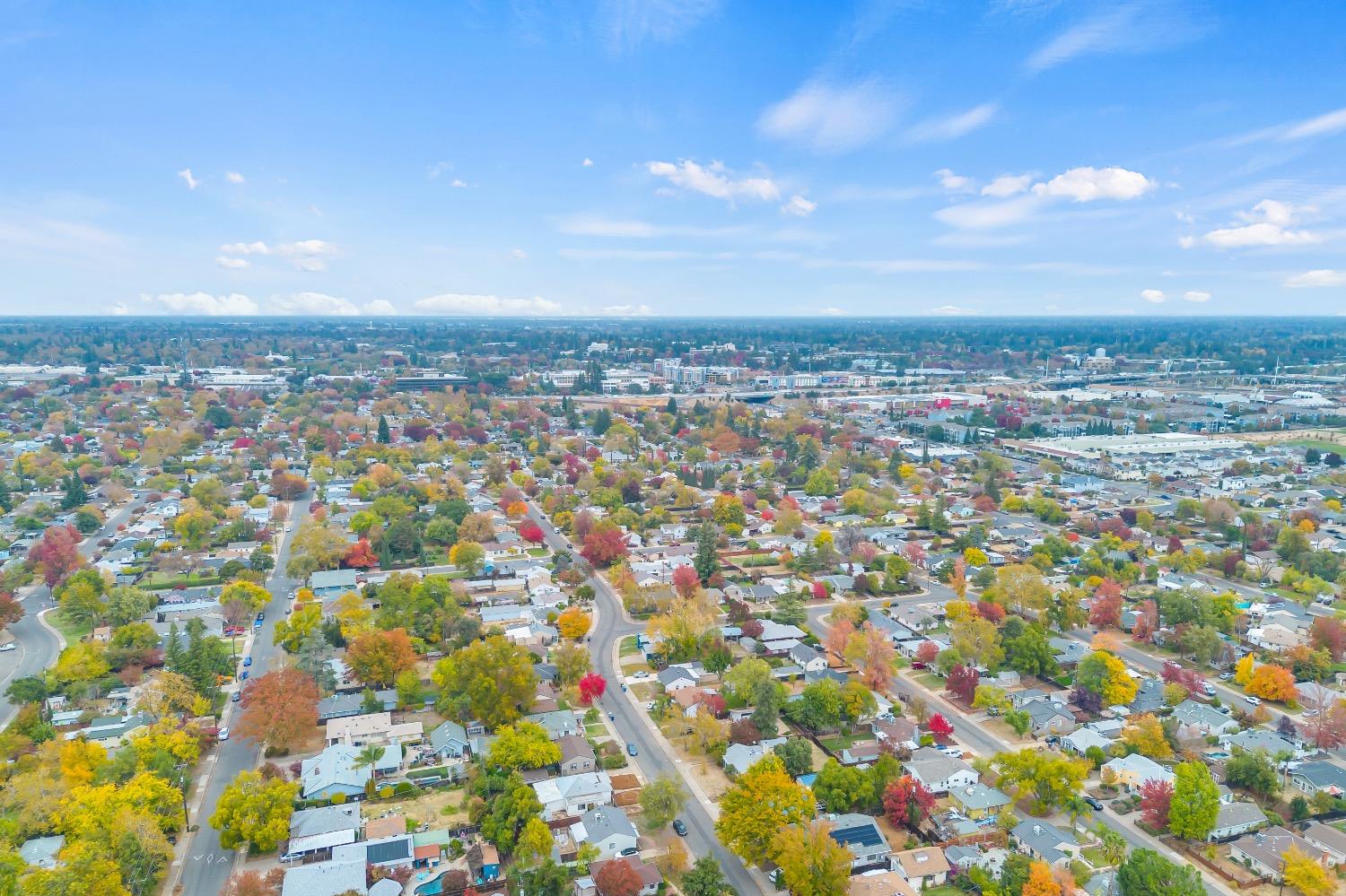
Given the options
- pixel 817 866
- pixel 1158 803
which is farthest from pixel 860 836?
pixel 1158 803

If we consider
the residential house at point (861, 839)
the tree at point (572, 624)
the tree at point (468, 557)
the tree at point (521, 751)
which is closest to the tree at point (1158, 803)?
the residential house at point (861, 839)

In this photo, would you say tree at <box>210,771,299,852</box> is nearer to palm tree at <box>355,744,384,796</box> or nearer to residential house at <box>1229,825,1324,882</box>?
palm tree at <box>355,744,384,796</box>

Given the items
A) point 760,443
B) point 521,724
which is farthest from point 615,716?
point 760,443

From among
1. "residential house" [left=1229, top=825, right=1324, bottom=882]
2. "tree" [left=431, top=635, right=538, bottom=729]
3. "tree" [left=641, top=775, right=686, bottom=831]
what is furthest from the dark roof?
"residential house" [left=1229, top=825, right=1324, bottom=882]

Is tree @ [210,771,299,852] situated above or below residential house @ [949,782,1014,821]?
above

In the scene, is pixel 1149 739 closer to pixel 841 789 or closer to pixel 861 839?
pixel 841 789
